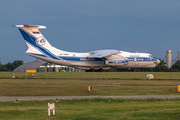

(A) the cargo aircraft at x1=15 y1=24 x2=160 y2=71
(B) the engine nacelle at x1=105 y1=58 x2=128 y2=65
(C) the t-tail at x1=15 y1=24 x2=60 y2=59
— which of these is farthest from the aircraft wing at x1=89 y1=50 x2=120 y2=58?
(C) the t-tail at x1=15 y1=24 x2=60 y2=59

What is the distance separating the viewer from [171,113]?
13.8 metres

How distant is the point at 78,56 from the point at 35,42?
312 inches

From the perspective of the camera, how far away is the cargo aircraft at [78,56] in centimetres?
5525

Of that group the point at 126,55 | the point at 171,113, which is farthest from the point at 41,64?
the point at 171,113

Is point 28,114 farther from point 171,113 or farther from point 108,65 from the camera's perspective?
point 108,65

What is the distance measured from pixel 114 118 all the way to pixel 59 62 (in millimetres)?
44057

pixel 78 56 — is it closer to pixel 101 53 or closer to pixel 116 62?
pixel 101 53

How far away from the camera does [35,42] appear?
182 feet

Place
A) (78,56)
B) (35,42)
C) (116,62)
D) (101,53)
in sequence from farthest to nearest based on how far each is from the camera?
(101,53) → (116,62) → (78,56) → (35,42)

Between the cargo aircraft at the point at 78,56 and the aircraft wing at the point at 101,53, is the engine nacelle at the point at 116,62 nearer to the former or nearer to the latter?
the cargo aircraft at the point at 78,56

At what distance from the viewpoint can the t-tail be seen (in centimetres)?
5509

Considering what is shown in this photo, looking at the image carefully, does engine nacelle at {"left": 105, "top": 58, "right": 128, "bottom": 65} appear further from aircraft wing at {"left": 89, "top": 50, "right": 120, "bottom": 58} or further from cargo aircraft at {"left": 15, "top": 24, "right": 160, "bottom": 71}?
aircraft wing at {"left": 89, "top": 50, "right": 120, "bottom": 58}

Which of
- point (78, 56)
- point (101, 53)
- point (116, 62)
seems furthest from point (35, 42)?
point (116, 62)

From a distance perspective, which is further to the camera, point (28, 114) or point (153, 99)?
point (153, 99)
